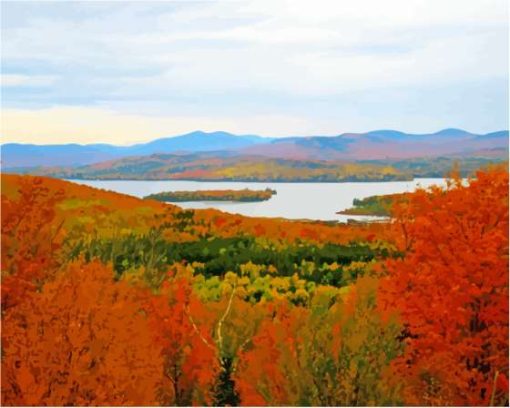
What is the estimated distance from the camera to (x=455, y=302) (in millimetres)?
9336

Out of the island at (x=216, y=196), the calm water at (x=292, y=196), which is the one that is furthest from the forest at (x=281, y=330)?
the island at (x=216, y=196)

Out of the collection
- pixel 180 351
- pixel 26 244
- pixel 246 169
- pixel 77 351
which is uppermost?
pixel 246 169

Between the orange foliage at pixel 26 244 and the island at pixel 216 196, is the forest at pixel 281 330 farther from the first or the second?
the island at pixel 216 196

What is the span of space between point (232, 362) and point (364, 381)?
197 cm

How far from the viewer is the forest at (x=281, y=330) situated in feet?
26.1

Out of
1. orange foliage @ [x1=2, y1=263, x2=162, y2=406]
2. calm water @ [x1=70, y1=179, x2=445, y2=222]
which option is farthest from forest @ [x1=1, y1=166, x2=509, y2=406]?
calm water @ [x1=70, y1=179, x2=445, y2=222]

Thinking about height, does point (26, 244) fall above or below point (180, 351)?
above

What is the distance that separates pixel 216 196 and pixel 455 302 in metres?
12.7

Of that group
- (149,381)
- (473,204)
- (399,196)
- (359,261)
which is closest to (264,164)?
(359,261)

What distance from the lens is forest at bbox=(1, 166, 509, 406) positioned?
26.1ft

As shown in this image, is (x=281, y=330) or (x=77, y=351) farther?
(x=281, y=330)

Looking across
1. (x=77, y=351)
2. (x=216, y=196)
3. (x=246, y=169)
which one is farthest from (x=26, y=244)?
(x=216, y=196)

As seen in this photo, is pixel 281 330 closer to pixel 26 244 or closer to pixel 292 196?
pixel 26 244

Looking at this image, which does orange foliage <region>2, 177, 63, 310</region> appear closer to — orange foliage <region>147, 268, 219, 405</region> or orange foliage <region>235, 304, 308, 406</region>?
orange foliage <region>147, 268, 219, 405</region>
